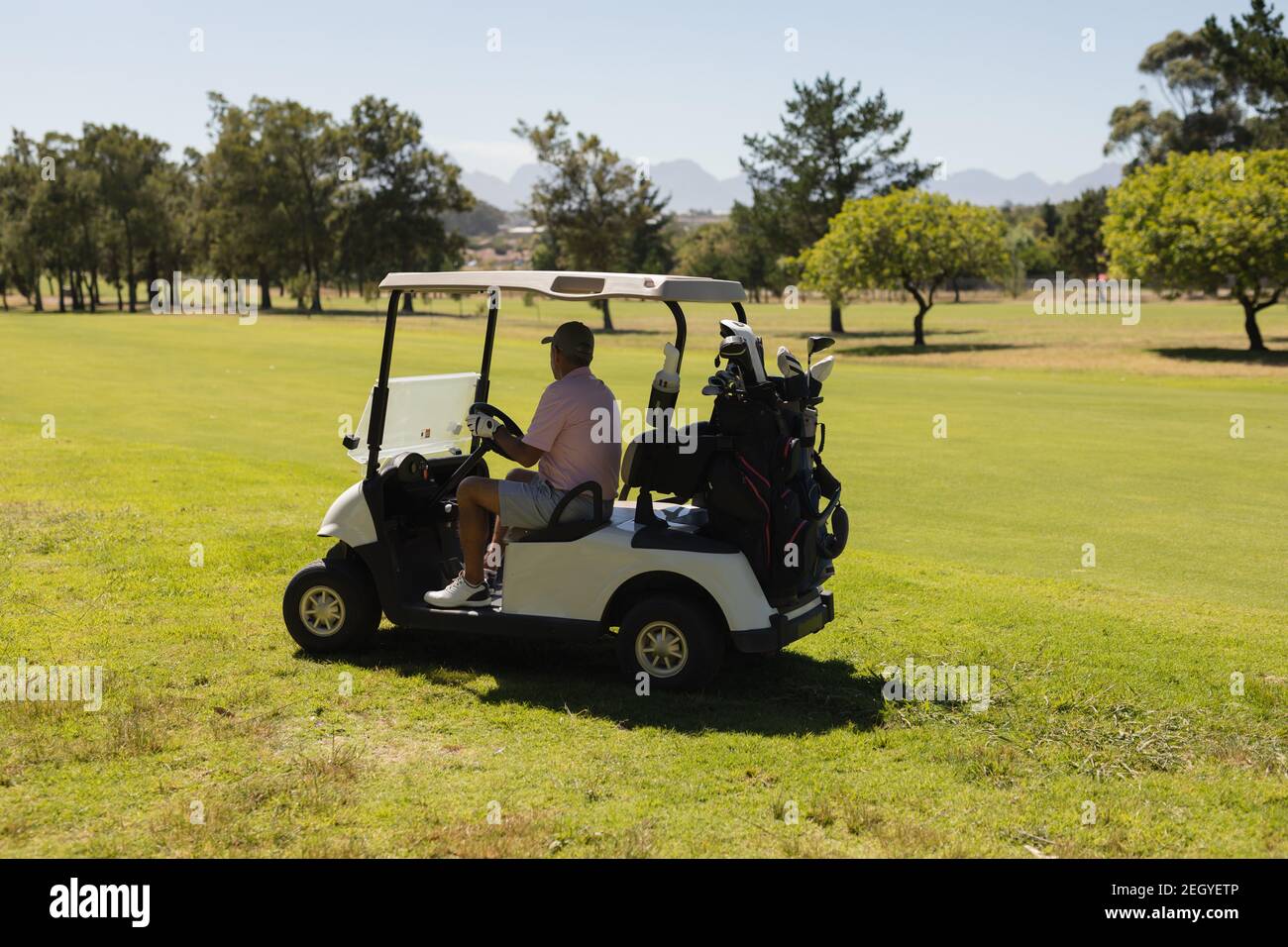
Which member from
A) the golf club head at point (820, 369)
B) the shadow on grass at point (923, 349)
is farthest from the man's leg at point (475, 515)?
the shadow on grass at point (923, 349)

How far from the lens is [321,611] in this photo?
24.0 ft

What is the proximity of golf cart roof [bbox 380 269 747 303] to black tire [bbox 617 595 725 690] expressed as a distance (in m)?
1.60

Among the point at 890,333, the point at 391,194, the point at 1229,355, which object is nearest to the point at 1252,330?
the point at 1229,355

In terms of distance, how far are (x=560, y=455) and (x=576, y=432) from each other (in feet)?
0.52

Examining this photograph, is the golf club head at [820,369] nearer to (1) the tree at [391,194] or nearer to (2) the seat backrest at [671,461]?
(2) the seat backrest at [671,461]

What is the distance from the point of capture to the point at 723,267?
115 meters

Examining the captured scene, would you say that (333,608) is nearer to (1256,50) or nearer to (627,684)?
(627,684)

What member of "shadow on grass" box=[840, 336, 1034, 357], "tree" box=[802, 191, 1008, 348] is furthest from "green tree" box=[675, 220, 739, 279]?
"shadow on grass" box=[840, 336, 1034, 357]

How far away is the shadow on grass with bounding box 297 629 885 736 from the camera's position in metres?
6.25

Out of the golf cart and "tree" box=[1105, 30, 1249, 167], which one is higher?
"tree" box=[1105, 30, 1249, 167]

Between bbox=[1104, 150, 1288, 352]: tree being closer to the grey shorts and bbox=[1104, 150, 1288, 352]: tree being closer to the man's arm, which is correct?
the grey shorts

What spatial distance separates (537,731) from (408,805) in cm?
108
